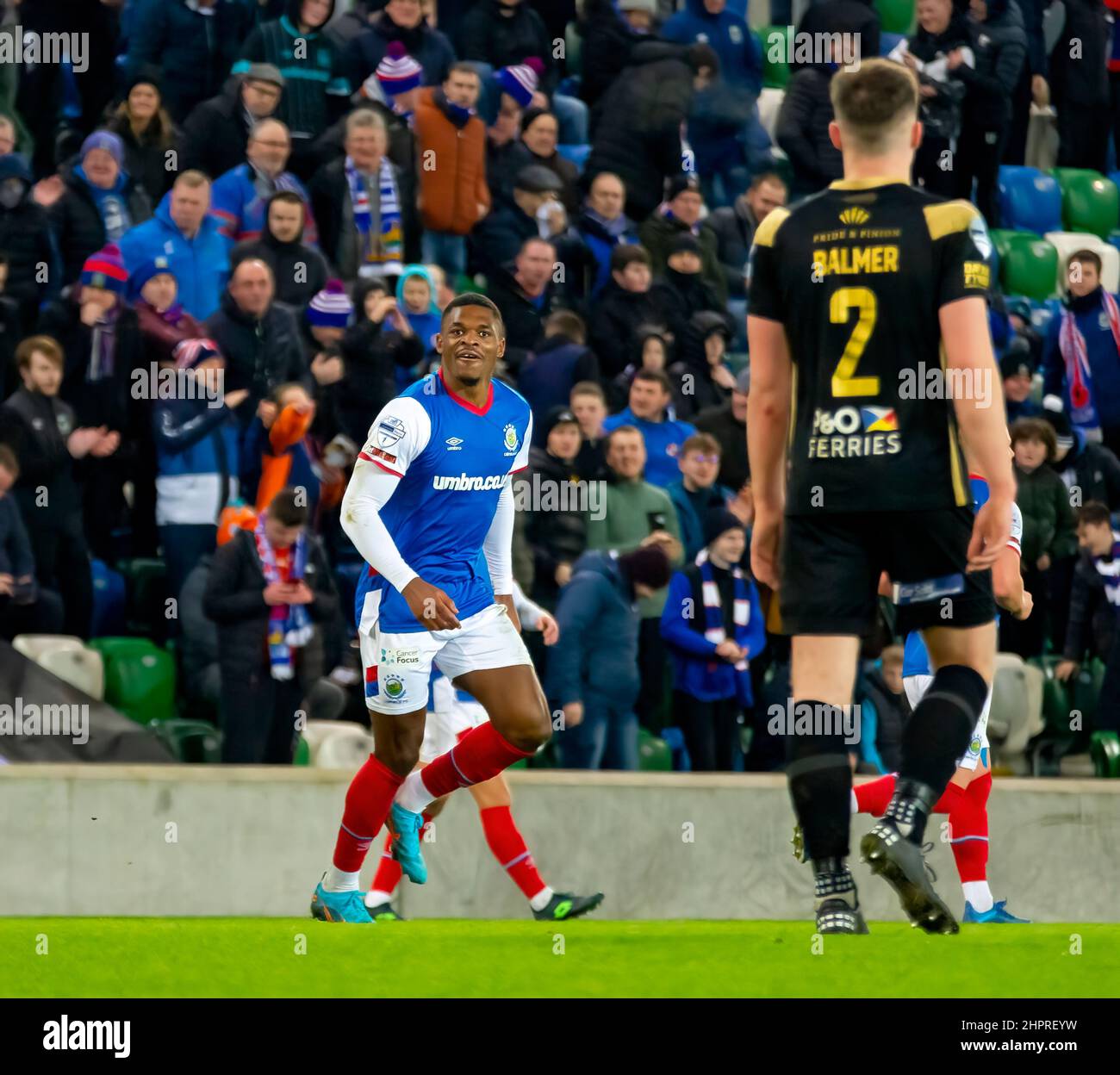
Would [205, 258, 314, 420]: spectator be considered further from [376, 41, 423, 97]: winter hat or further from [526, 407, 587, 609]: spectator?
[376, 41, 423, 97]: winter hat

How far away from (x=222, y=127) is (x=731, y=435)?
351cm

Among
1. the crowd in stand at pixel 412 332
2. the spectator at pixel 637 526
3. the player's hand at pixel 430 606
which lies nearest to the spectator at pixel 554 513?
the crowd in stand at pixel 412 332

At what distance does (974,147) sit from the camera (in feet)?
55.9

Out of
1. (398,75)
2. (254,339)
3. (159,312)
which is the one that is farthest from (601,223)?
(159,312)

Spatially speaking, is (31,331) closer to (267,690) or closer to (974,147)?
(267,690)

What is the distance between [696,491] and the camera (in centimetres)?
1299

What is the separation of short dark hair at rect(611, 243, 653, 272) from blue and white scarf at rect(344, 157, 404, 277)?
1.35m

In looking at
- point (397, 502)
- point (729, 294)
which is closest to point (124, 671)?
point (397, 502)

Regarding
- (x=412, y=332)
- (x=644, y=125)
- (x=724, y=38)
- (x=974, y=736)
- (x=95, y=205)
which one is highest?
(x=724, y=38)

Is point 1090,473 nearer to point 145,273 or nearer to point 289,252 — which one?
point 289,252

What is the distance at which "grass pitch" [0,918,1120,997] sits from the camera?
579 cm

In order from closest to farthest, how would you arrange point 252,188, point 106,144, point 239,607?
point 239,607, point 106,144, point 252,188

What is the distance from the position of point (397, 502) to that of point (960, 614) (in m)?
2.68

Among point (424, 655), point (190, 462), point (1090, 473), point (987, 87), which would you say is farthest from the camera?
point (987, 87)
